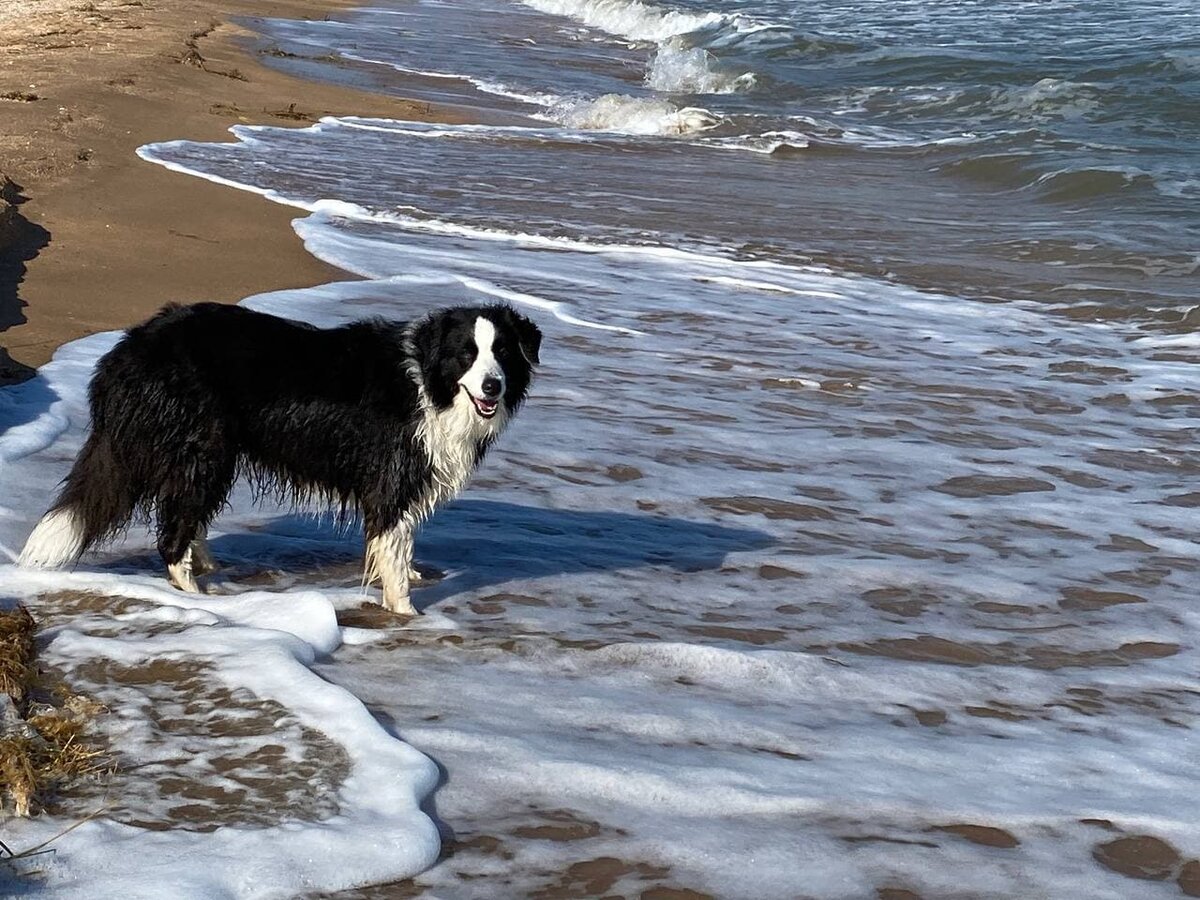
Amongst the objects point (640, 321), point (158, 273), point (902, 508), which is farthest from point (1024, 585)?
point (158, 273)

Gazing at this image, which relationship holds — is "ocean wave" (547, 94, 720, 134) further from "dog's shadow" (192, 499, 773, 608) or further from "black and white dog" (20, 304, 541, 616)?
"black and white dog" (20, 304, 541, 616)

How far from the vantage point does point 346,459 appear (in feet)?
18.3

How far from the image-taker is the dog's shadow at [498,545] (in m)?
5.86

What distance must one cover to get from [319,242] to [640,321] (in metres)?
2.74

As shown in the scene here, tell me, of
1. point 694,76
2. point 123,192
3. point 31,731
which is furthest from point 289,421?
point 694,76

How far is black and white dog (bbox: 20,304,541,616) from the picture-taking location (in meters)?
5.20

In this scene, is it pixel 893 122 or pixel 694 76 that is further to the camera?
pixel 694 76

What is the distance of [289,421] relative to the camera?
17.9 ft

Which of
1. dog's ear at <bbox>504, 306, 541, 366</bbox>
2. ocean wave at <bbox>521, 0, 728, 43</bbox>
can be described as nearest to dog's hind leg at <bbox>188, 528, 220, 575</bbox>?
dog's ear at <bbox>504, 306, 541, 366</bbox>

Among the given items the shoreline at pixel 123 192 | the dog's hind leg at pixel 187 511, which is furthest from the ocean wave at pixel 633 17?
the dog's hind leg at pixel 187 511

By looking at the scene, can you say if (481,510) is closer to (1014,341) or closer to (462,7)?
(1014,341)

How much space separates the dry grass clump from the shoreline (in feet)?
10.3

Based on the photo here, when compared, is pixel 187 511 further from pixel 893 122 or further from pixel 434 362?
pixel 893 122

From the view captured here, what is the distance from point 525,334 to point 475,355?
Answer: 246 millimetres
